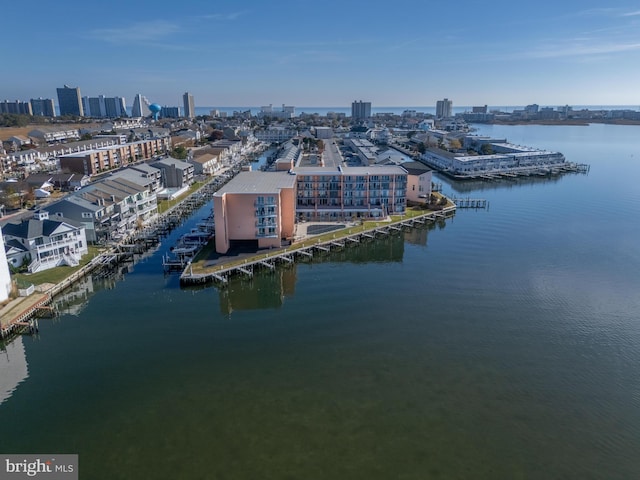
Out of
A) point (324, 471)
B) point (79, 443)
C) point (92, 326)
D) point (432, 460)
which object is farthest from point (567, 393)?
point (92, 326)

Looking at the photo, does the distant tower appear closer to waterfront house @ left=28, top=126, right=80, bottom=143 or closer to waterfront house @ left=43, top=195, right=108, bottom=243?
waterfront house @ left=43, top=195, right=108, bottom=243

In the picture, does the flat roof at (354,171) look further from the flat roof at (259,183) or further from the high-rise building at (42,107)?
the high-rise building at (42,107)

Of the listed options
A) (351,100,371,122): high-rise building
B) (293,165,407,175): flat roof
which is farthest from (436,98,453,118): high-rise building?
(293,165,407,175): flat roof

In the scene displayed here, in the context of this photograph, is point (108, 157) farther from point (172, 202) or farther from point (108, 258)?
point (108, 258)

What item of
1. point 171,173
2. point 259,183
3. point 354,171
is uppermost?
point 354,171

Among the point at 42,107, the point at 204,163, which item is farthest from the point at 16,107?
the point at 204,163
